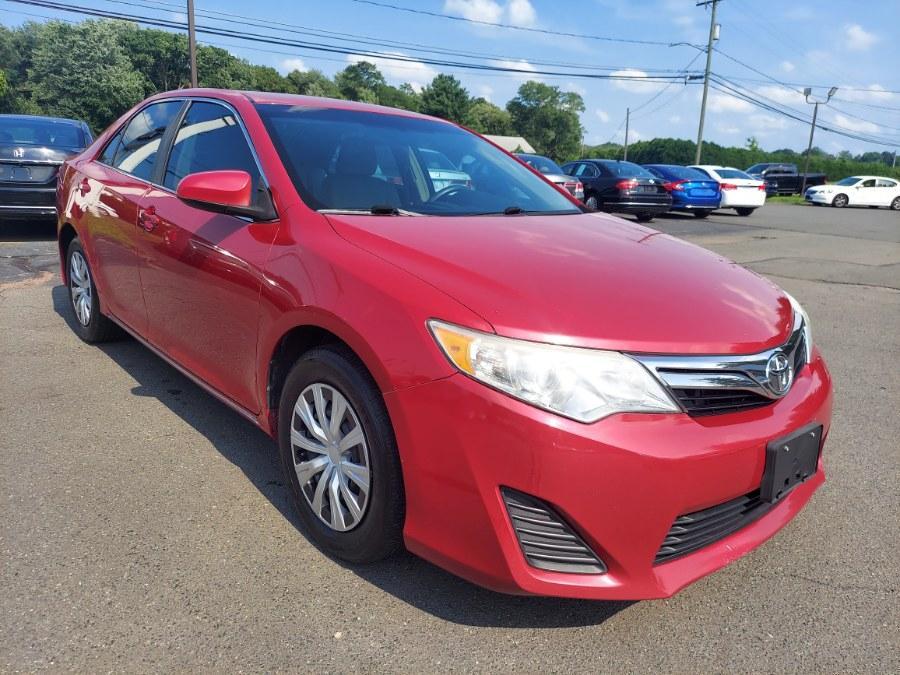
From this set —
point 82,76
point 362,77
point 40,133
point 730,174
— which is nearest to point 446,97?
point 362,77

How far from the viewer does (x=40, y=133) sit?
862cm

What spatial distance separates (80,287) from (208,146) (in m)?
1.98

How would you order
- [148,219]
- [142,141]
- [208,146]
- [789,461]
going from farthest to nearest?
[142,141]
[148,219]
[208,146]
[789,461]

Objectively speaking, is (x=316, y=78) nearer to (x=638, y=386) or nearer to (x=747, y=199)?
(x=747, y=199)

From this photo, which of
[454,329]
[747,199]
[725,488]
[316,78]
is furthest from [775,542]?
[316,78]

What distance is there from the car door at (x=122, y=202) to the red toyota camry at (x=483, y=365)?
591 mm

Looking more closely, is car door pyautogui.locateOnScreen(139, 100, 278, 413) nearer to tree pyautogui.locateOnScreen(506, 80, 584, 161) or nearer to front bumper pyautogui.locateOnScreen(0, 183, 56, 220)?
front bumper pyautogui.locateOnScreen(0, 183, 56, 220)

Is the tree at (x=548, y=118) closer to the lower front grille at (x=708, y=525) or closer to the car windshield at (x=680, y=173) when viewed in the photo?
the car windshield at (x=680, y=173)

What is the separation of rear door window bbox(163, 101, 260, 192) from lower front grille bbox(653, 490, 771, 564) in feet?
6.20

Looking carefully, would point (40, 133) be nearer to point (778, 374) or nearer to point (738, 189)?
point (778, 374)

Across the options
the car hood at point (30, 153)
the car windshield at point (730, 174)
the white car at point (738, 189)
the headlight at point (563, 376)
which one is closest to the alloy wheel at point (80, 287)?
the headlight at point (563, 376)

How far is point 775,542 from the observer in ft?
8.29

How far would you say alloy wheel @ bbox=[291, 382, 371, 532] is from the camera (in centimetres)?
213

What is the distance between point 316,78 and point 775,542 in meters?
96.3
